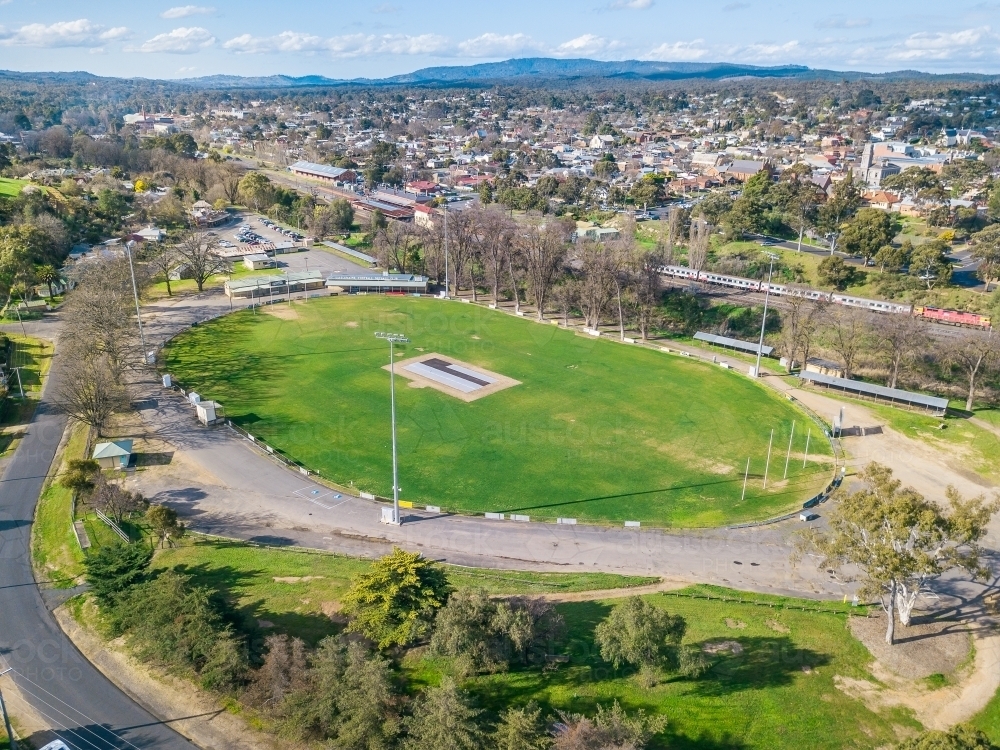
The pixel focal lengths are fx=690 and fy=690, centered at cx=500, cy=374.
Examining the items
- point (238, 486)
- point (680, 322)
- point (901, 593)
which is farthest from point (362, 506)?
point (680, 322)

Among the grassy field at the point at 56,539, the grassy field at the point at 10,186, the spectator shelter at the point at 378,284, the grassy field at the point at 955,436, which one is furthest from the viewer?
the grassy field at the point at 10,186

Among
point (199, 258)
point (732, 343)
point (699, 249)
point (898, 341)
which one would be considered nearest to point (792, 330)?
point (732, 343)

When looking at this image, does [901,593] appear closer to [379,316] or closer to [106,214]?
[379,316]

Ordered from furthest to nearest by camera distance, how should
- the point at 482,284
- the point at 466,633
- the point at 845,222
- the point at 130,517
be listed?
the point at 845,222, the point at 482,284, the point at 130,517, the point at 466,633

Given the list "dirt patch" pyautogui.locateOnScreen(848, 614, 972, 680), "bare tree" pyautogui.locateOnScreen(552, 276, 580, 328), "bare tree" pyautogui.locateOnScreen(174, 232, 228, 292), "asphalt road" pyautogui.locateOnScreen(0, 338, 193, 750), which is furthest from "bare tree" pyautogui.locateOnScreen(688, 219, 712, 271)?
"asphalt road" pyautogui.locateOnScreen(0, 338, 193, 750)

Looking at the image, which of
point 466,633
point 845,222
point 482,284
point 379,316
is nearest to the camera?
point 466,633

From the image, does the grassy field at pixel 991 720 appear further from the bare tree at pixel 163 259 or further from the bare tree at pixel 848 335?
the bare tree at pixel 163 259

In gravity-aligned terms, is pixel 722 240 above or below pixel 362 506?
above

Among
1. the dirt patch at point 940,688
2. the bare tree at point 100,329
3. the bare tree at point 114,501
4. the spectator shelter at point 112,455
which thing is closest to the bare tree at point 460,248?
the bare tree at point 100,329
